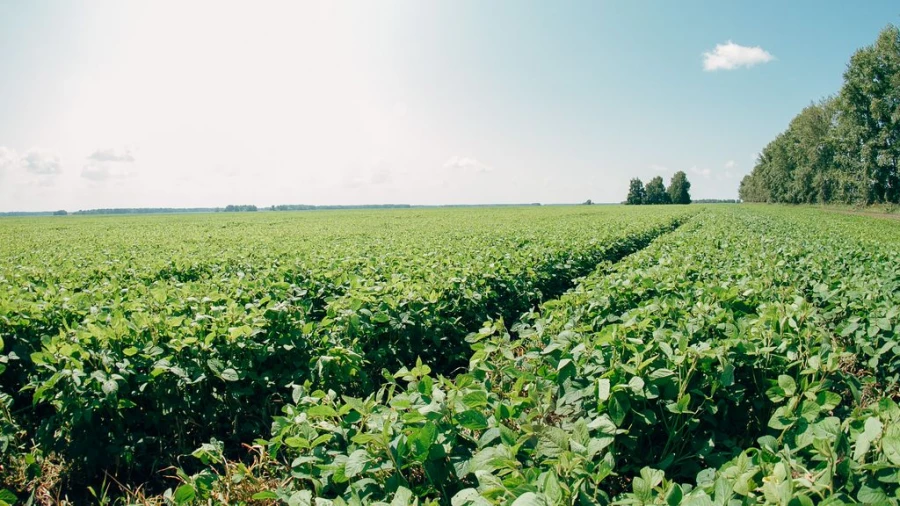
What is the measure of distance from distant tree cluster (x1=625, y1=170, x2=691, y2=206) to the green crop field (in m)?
117

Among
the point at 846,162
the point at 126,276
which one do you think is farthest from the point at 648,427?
the point at 846,162

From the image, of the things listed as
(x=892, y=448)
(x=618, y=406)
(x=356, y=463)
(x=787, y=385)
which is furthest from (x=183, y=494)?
(x=787, y=385)

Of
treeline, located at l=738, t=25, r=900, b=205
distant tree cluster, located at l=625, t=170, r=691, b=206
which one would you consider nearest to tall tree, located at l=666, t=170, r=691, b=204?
distant tree cluster, located at l=625, t=170, r=691, b=206

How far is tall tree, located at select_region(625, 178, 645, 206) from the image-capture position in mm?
114125

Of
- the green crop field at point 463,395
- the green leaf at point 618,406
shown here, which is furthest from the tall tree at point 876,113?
the green leaf at point 618,406

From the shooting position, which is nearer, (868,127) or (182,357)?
(182,357)

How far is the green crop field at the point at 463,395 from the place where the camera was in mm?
1651

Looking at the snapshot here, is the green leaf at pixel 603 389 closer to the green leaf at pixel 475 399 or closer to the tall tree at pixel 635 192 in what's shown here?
the green leaf at pixel 475 399

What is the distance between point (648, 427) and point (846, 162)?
6503 centimetres

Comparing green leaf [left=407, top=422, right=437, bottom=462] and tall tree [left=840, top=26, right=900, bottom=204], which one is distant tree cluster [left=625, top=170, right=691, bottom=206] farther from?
green leaf [left=407, top=422, right=437, bottom=462]

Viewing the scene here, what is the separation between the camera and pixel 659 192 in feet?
374

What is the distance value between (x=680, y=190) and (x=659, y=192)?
4866mm

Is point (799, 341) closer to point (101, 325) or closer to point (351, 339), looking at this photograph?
point (351, 339)

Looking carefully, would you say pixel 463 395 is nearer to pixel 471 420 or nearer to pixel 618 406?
pixel 471 420
